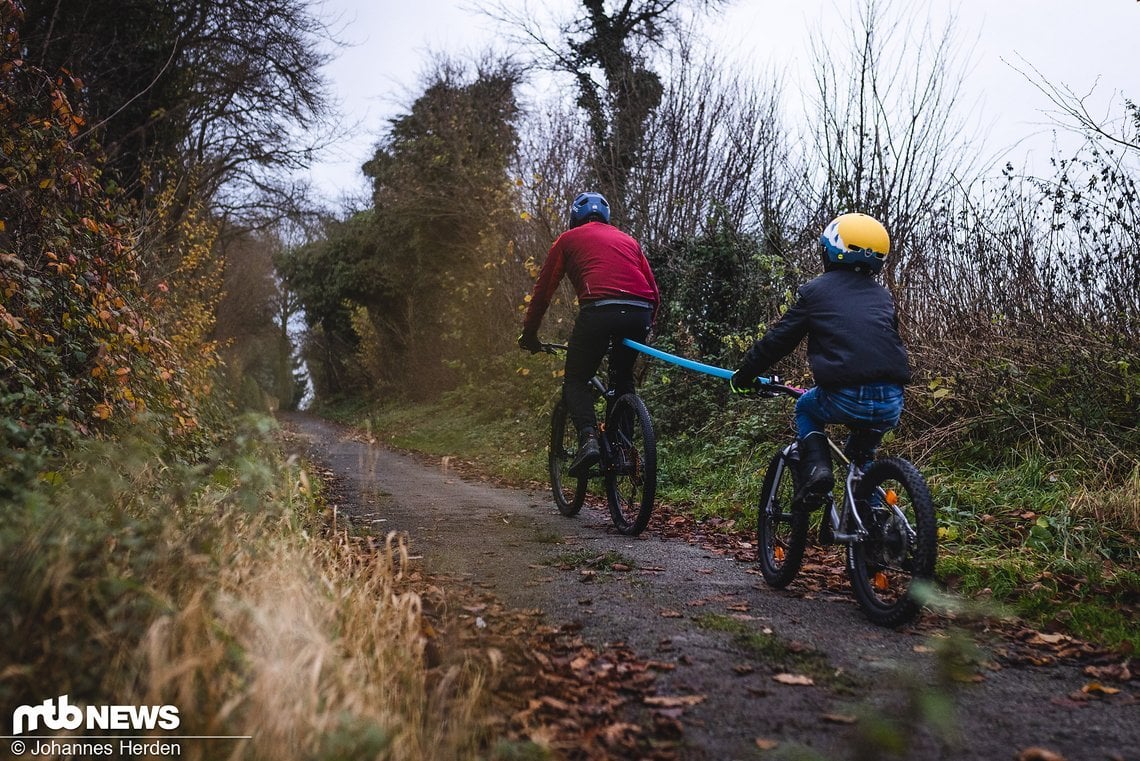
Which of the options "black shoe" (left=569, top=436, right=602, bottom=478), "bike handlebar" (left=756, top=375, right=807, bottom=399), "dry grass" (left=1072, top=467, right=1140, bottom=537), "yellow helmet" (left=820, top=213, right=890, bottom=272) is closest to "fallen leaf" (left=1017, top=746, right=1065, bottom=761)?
"bike handlebar" (left=756, top=375, right=807, bottom=399)

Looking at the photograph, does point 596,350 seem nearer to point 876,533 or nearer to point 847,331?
point 847,331

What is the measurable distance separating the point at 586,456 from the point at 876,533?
8.12ft

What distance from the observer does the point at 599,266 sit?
18.8ft

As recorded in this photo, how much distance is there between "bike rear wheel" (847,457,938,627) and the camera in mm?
3309

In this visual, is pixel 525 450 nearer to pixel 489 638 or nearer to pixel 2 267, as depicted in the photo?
pixel 2 267

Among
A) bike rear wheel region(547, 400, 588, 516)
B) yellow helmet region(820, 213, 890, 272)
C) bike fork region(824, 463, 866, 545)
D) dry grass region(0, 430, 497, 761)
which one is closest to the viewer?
dry grass region(0, 430, 497, 761)

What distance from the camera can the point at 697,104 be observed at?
1133 cm

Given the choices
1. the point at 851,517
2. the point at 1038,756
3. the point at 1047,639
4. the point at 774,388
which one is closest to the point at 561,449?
the point at 774,388

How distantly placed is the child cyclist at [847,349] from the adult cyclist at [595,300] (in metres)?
1.75

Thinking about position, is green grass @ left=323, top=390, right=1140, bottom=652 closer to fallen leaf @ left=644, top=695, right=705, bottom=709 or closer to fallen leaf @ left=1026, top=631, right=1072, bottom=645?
fallen leaf @ left=1026, top=631, right=1072, bottom=645

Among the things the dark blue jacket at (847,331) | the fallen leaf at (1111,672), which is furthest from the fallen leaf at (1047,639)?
the dark blue jacket at (847,331)

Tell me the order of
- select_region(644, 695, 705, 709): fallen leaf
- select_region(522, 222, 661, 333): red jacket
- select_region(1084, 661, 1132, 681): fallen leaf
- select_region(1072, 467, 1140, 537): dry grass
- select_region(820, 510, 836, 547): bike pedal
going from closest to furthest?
1. select_region(644, 695, 705, 709): fallen leaf
2. select_region(1084, 661, 1132, 681): fallen leaf
3. select_region(820, 510, 836, 547): bike pedal
4. select_region(1072, 467, 1140, 537): dry grass
5. select_region(522, 222, 661, 333): red jacket

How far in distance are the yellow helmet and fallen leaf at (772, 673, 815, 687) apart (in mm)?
2006

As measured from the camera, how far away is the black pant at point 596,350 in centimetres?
574
